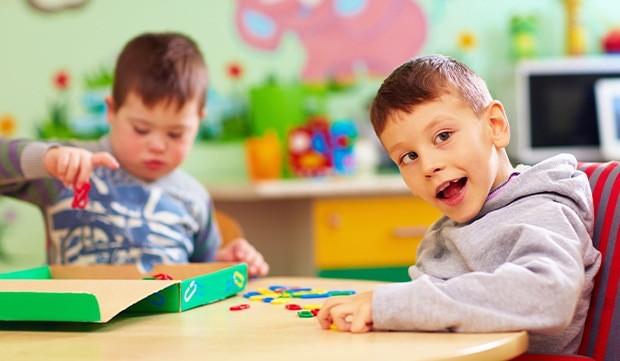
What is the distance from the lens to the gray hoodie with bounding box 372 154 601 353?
0.97m

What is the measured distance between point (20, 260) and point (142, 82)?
1.87 m

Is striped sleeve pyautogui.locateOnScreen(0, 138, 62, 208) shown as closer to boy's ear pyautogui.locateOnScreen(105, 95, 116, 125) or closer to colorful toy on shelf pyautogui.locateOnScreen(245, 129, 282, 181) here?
boy's ear pyautogui.locateOnScreen(105, 95, 116, 125)

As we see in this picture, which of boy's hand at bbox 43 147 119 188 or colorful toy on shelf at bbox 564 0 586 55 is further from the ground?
colorful toy on shelf at bbox 564 0 586 55

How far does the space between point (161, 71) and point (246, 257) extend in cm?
43

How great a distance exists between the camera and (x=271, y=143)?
3371mm

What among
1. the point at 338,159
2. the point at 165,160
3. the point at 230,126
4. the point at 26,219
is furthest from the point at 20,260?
the point at 165,160

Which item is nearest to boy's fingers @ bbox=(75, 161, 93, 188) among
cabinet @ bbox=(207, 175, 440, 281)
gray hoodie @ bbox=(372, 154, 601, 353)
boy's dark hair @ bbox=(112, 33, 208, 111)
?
boy's dark hair @ bbox=(112, 33, 208, 111)

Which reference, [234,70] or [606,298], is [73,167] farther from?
[234,70]

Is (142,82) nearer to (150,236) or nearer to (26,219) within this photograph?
(150,236)

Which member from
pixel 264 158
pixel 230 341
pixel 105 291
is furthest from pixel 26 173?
pixel 264 158

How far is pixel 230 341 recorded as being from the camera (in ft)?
3.27

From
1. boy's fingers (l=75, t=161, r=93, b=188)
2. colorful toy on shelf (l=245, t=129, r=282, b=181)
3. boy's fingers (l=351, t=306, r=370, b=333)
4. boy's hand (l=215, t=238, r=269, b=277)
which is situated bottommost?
colorful toy on shelf (l=245, t=129, r=282, b=181)

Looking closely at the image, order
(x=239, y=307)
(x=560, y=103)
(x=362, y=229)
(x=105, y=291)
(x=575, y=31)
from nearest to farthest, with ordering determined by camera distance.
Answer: (x=105, y=291) → (x=239, y=307) → (x=362, y=229) → (x=560, y=103) → (x=575, y=31)

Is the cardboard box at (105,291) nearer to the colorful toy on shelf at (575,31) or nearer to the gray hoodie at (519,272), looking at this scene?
the gray hoodie at (519,272)
